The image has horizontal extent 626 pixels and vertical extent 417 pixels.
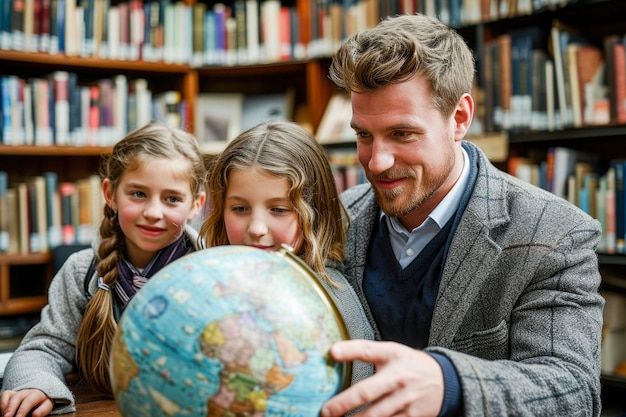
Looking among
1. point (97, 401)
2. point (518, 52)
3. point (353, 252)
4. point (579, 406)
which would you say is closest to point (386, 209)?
point (353, 252)

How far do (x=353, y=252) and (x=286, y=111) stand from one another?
9.43 ft

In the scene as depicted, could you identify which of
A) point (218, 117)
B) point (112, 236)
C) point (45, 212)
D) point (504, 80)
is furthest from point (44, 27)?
point (504, 80)

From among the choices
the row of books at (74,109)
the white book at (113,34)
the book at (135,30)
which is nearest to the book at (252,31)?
the row of books at (74,109)

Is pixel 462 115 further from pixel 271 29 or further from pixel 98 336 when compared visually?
pixel 271 29

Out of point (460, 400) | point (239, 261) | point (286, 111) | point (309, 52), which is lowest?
point (460, 400)

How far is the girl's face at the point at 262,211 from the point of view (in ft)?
5.56

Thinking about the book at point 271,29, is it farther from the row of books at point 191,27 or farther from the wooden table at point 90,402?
the wooden table at point 90,402

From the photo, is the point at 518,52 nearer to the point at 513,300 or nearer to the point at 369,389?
the point at 513,300

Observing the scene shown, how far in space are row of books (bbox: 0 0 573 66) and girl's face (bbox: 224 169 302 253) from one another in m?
2.31

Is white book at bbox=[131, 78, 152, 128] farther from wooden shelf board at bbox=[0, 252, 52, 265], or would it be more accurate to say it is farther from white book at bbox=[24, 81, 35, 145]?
wooden shelf board at bbox=[0, 252, 52, 265]

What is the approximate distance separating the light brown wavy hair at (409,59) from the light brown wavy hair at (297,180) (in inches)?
8.9

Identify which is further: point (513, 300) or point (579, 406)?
point (513, 300)

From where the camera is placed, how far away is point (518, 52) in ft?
11.0

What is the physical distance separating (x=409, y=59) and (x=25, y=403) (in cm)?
121
